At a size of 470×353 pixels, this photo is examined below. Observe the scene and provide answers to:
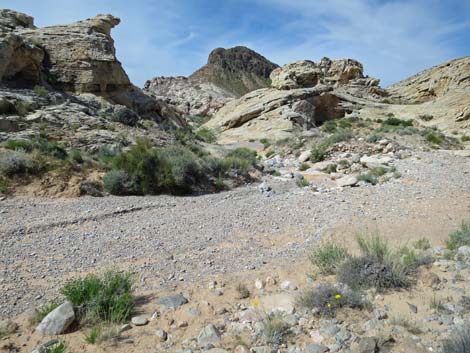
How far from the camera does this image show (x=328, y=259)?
14.6 ft

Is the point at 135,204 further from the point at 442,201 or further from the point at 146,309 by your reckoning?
the point at 442,201

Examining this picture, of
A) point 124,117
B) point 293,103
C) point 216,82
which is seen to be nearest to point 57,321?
point 124,117

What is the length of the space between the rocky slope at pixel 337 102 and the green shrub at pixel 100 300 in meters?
22.0

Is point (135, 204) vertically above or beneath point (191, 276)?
above

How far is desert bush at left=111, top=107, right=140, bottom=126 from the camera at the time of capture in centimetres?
1496

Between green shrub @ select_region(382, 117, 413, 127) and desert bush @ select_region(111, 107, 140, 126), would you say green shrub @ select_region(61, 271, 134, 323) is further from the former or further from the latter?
green shrub @ select_region(382, 117, 413, 127)

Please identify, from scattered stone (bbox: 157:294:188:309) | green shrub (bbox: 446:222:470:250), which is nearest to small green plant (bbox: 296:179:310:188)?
green shrub (bbox: 446:222:470:250)

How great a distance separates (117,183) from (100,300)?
523cm

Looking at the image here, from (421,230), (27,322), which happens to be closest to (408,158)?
(421,230)

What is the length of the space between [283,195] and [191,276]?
484 centimetres

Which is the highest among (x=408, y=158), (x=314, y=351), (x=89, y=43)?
(x=89, y=43)

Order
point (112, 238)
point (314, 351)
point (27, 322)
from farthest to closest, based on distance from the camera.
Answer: point (112, 238), point (27, 322), point (314, 351)

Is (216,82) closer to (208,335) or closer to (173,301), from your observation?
(173,301)

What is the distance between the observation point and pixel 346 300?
3.45 meters
